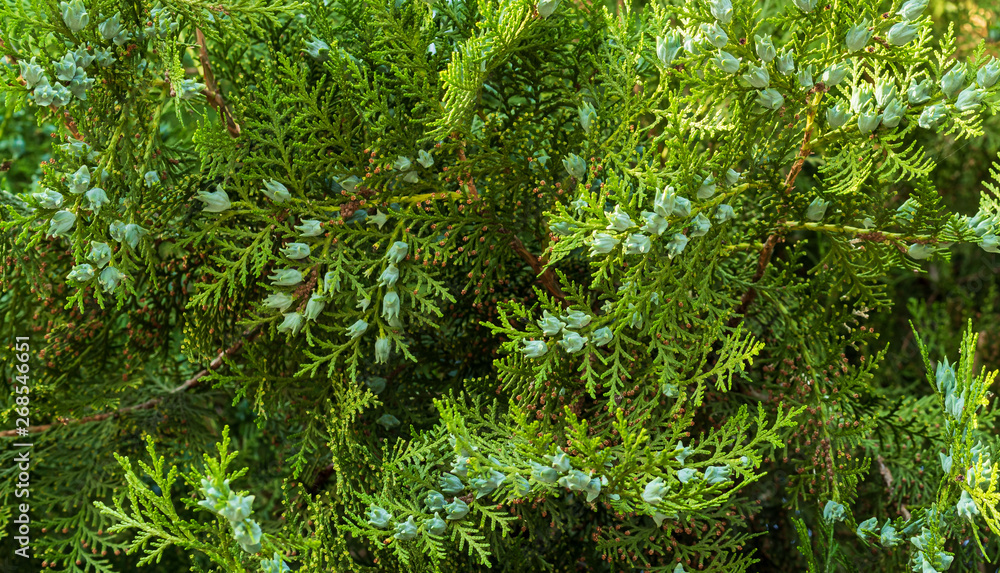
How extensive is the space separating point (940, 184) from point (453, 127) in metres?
1.71


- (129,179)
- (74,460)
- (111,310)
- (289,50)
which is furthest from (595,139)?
(74,460)

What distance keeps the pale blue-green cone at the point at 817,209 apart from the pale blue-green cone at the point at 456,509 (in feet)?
1.93

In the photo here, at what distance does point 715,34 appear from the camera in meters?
0.88

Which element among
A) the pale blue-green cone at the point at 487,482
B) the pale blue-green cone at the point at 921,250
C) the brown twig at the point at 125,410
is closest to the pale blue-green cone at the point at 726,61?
the pale blue-green cone at the point at 921,250

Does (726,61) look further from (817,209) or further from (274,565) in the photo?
(274,565)

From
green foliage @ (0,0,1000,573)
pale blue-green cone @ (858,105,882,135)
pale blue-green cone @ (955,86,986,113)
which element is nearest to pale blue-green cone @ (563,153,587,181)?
green foliage @ (0,0,1000,573)

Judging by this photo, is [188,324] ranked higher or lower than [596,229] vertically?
lower

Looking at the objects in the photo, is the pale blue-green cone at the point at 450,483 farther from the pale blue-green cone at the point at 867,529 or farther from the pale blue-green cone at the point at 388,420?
the pale blue-green cone at the point at 867,529

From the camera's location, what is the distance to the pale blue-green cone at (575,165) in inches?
39.6

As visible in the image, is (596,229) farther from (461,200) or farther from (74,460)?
(74,460)

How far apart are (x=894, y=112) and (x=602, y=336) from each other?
1.40 ft

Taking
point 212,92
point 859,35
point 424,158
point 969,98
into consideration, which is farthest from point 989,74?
point 212,92

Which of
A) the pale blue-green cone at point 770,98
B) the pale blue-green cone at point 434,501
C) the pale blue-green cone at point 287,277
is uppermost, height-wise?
the pale blue-green cone at point 770,98

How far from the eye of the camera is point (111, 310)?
49.0 inches
